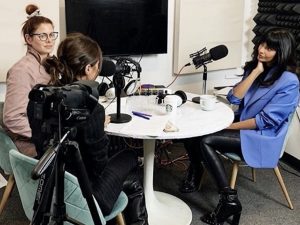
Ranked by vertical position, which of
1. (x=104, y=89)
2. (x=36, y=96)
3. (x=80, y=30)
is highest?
(x=80, y=30)

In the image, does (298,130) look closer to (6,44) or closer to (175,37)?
(175,37)

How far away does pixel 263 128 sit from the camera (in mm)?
2285

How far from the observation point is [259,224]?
225 cm

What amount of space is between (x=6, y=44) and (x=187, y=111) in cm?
136

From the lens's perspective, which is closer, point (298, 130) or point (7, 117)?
point (7, 117)

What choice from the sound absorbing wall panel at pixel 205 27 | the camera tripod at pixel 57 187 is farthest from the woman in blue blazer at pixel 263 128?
the camera tripod at pixel 57 187

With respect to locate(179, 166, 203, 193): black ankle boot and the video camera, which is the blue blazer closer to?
locate(179, 166, 203, 193): black ankle boot

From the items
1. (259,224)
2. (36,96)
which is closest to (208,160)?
(259,224)

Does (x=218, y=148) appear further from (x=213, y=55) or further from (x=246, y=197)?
(x=213, y=55)

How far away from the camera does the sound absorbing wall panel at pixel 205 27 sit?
126 inches

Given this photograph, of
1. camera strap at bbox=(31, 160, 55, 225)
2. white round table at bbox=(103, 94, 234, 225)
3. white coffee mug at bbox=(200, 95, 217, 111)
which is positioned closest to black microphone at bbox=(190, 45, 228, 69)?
white round table at bbox=(103, 94, 234, 225)

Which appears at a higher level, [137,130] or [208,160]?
[137,130]

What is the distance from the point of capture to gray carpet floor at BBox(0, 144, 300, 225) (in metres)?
2.31

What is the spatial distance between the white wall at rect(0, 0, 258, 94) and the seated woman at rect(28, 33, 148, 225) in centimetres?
146
